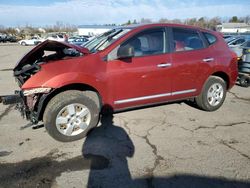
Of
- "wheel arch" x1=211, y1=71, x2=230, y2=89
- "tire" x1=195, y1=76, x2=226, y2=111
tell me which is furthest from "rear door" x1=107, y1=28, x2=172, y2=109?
"wheel arch" x1=211, y1=71, x2=230, y2=89

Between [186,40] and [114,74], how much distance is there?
1799 mm

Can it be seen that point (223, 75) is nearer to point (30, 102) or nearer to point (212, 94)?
point (212, 94)

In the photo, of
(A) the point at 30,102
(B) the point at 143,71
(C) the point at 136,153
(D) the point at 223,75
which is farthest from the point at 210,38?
(A) the point at 30,102

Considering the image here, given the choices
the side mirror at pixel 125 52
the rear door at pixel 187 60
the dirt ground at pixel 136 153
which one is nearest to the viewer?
the dirt ground at pixel 136 153

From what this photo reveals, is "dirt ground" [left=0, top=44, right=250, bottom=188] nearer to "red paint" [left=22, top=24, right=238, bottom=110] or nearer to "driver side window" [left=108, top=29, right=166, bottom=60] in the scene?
"red paint" [left=22, top=24, right=238, bottom=110]

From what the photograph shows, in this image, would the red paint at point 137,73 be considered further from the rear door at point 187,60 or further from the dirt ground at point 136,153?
the dirt ground at point 136,153

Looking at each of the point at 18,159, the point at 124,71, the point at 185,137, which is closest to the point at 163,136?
the point at 185,137

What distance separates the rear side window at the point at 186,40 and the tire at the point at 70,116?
2044mm

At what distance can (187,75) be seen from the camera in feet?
15.3

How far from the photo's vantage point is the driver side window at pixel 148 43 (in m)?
4.17

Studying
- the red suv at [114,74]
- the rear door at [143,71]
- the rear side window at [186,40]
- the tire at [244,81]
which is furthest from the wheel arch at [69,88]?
the tire at [244,81]

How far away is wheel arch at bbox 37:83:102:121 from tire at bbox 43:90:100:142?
8cm

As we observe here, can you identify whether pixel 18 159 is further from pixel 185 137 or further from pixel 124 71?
pixel 185 137

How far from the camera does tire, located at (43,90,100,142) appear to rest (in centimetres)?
365
